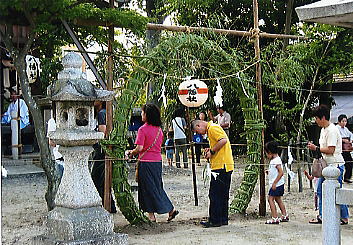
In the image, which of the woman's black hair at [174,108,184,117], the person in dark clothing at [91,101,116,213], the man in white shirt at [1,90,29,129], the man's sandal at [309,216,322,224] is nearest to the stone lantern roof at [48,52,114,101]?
the person in dark clothing at [91,101,116,213]

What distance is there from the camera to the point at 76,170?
5711 mm

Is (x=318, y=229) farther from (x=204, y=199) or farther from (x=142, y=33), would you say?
(x=142, y=33)

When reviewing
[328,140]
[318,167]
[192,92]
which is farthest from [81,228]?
[328,140]

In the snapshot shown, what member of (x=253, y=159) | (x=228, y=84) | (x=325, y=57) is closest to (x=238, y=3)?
(x=325, y=57)

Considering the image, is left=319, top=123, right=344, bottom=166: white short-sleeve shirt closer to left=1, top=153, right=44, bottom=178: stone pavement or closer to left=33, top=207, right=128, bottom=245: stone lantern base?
left=33, top=207, right=128, bottom=245: stone lantern base

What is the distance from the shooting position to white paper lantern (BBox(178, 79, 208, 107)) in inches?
311

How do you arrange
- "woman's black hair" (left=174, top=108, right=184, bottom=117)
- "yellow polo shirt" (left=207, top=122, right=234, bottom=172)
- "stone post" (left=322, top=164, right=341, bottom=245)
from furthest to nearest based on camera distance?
"woman's black hair" (left=174, top=108, right=184, bottom=117), "yellow polo shirt" (left=207, top=122, right=234, bottom=172), "stone post" (left=322, top=164, right=341, bottom=245)

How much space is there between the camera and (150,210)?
7.53 m

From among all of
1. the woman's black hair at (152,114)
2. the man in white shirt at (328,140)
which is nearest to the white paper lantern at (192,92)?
the woman's black hair at (152,114)

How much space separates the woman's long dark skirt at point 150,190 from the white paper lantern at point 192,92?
3.83 feet

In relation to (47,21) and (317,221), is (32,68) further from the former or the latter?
(317,221)

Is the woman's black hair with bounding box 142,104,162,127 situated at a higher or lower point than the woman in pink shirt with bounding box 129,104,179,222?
higher

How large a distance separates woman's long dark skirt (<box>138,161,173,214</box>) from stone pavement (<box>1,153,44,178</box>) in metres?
5.52

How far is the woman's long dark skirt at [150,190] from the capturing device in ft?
24.6
